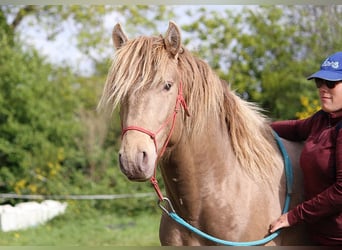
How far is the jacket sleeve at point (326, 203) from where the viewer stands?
8.37 ft

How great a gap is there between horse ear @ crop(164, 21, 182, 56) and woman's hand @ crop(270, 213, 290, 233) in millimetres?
1093

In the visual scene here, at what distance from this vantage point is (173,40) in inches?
106

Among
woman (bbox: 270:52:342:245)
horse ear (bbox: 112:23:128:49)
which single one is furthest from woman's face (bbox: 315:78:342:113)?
horse ear (bbox: 112:23:128:49)

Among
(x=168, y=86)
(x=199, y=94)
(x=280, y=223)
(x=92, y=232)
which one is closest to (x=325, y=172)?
(x=280, y=223)

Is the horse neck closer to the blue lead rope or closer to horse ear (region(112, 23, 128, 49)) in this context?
the blue lead rope

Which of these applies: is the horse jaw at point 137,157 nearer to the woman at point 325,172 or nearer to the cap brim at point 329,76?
the woman at point 325,172

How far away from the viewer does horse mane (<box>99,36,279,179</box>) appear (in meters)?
2.59

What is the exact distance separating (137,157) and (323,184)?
1059mm

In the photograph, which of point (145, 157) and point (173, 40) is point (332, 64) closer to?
point (173, 40)

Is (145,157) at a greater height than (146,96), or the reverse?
(146,96)

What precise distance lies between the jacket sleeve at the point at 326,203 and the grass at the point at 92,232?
484 cm

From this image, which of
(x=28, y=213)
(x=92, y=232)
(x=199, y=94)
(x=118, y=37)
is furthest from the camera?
(x=28, y=213)

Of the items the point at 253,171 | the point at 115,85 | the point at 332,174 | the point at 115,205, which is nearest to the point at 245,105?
the point at 253,171

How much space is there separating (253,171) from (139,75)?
2.96ft
